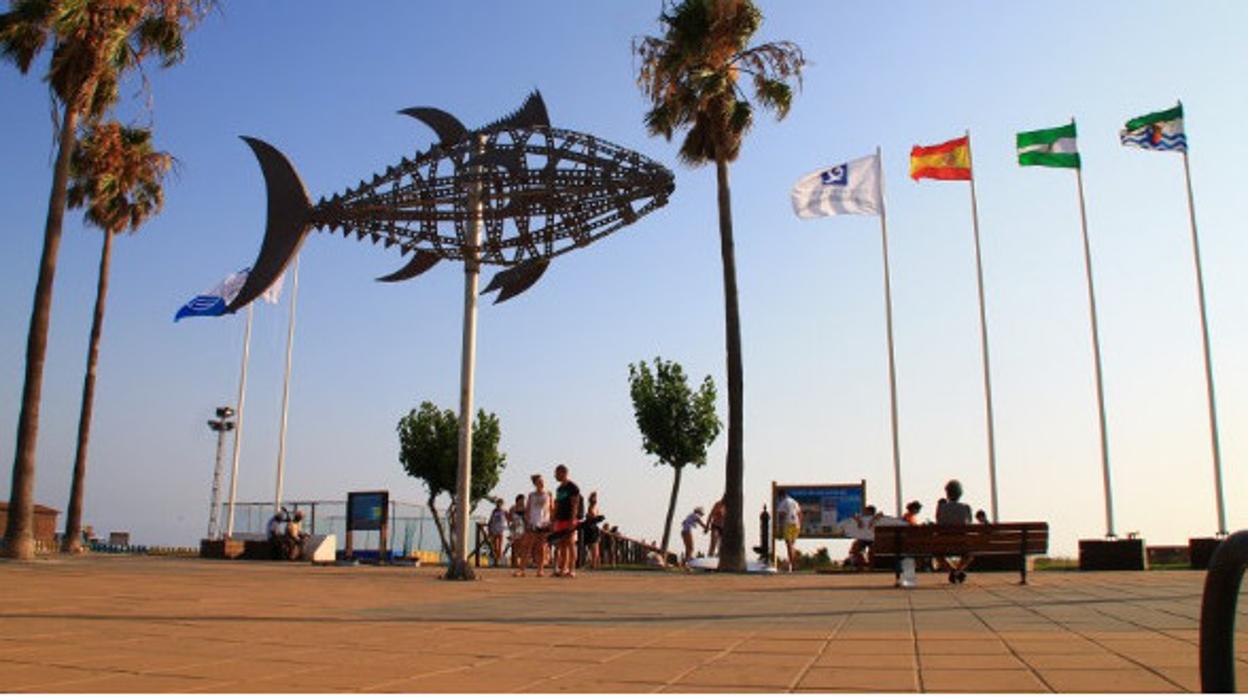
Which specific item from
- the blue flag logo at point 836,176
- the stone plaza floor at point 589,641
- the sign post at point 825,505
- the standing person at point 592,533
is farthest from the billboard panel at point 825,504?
the stone plaza floor at point 589,641

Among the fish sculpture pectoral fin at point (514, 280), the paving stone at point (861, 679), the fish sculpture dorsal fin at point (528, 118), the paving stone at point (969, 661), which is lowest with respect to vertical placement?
the paving stone at point (861, 679)

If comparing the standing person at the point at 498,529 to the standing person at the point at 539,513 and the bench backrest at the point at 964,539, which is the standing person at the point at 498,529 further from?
the bench backrest at the point at 964,539

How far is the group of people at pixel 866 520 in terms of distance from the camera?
1448 cm

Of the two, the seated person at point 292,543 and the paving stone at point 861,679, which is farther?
the seated person at point 292,543

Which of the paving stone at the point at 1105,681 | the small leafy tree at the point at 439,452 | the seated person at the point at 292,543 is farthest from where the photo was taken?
the small leafy tree at the point at 439,452

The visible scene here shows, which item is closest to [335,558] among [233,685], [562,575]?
[562,575]

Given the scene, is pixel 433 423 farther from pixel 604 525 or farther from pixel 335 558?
pixel 604 525

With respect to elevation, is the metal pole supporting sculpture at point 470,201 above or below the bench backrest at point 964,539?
above

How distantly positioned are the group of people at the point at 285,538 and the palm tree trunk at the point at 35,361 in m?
8.80

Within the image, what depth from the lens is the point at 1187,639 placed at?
6.16 meters

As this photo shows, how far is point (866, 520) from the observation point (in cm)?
2019

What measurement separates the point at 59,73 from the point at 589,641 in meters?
18.1

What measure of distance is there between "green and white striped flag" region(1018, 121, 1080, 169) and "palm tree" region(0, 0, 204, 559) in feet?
66.2

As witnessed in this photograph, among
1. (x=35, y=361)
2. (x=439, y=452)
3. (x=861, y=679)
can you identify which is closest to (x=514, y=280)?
(x=35, y=361)
